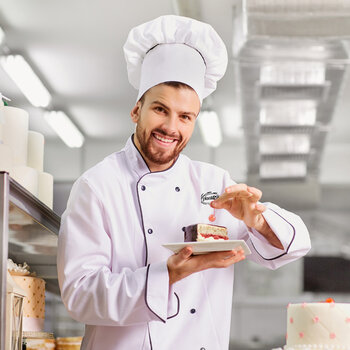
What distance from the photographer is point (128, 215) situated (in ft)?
6.40

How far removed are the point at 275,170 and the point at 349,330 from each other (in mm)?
5428

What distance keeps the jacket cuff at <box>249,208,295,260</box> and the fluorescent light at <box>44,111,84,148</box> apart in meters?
5.21

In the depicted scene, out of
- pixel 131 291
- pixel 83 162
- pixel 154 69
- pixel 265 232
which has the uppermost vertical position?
pixel 83 162

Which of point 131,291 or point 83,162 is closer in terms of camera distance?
point 131,291

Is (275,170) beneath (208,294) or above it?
above

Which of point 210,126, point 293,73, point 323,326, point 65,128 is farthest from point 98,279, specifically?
point 65,128

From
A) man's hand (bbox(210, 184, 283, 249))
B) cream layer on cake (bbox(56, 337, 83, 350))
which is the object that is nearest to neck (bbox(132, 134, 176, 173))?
man's hand (bbox(210, 184, 283, 249))

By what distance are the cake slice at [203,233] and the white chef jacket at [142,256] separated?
101 mm

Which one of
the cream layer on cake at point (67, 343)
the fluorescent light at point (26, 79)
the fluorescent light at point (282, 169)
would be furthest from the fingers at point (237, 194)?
the fluorescent light at point (282, 169)

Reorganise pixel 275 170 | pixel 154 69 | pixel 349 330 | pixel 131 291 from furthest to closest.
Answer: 1. pixel 275 170
2. pixel 349 330
3. pixel 154 69
4. pixel 131 291

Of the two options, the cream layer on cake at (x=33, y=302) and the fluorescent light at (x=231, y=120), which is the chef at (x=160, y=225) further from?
the fluorescent light at (x=231, y=120)

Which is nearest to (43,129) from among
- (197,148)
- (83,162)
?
(83,162)

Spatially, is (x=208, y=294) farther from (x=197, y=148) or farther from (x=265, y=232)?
(x=197, y=148)

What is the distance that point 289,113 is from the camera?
5828mm
